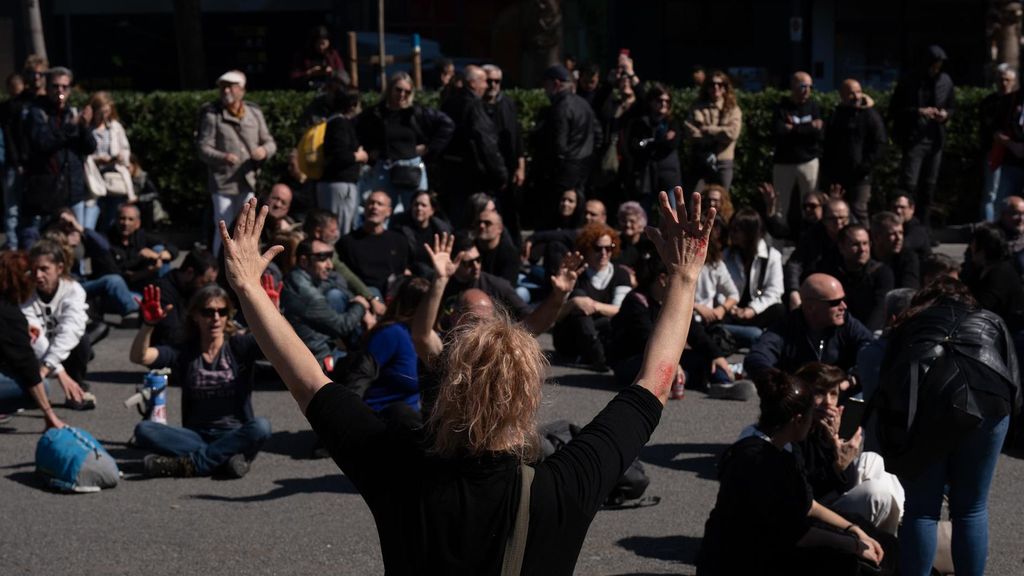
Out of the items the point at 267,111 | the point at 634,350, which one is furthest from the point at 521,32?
the point at 634,350

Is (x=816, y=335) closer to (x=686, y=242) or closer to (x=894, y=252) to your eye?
(x=894, y=252)

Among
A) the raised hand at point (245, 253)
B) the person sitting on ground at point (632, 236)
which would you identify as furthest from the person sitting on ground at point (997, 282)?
the raised hand at point (245, 253)

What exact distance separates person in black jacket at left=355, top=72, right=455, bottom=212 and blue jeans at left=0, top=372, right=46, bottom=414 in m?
4.88

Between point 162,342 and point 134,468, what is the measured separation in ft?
6.10

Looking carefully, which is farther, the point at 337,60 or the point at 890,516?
the point at 337,60

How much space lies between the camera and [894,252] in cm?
1121

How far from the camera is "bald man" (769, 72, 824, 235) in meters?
14.5

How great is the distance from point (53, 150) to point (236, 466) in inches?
233

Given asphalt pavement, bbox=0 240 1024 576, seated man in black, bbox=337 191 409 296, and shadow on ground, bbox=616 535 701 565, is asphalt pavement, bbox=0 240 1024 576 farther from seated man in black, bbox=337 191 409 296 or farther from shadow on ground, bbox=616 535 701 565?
seated man in black, bbox=337 191 409 296

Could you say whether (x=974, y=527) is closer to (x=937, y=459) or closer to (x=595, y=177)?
(x=937, y=459)

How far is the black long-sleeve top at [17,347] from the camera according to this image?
346 inches

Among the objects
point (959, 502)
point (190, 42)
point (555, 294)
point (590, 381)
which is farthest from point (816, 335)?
point (190, 42)

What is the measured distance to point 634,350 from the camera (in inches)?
415

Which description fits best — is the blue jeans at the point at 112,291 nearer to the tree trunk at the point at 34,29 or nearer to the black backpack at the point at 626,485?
the black backpack at the point at 626,485
